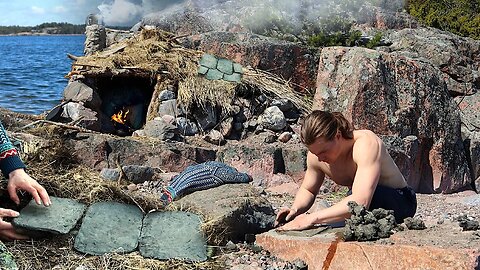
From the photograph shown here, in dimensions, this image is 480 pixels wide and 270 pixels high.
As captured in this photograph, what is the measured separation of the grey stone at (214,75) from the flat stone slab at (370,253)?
4252mm

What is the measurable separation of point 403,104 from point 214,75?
2.28 metres

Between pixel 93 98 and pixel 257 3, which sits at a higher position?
pixel 257 3

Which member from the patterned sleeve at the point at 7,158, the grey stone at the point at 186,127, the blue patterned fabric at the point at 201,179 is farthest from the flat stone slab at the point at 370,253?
the grey stone at the point at 186,127

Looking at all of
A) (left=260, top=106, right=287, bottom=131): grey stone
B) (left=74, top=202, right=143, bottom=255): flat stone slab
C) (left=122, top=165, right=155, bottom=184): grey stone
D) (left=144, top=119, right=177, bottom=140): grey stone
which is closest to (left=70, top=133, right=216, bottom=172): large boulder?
(left=144, top=119, right=177, bottom=140): grey stone

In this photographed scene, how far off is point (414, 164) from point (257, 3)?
4.92 metres

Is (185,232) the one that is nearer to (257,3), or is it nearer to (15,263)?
(15,263)

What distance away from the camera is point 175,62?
835 cm

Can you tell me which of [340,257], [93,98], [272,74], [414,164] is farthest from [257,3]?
[340,257]

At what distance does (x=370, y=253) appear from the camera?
3.52 m

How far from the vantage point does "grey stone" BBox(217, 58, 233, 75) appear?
8172 millimetres

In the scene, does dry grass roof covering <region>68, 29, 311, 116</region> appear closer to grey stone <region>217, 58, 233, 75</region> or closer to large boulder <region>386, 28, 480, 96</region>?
grey stone <region>217, 58, 233, 75</region>

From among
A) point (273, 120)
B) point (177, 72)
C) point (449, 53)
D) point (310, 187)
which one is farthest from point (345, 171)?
point (449, 53)

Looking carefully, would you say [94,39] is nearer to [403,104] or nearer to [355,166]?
[403,104]

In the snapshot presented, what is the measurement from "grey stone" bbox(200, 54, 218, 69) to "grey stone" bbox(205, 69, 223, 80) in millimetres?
92
